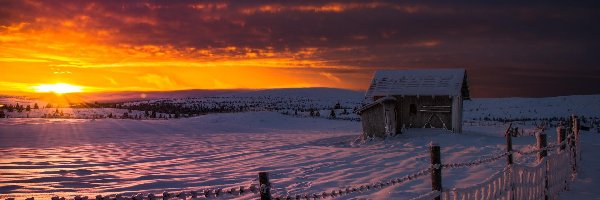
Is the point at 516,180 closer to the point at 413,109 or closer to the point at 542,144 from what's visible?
the point at 542,144

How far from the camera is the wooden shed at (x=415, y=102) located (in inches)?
1091

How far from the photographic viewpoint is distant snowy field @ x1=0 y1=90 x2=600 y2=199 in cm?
1356

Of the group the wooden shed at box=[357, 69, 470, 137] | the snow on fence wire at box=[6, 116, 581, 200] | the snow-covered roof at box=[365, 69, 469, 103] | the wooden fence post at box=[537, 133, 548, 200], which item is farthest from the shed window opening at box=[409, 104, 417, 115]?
the wooden fence post at box=[537, 133, 548, 200]

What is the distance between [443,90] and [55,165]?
65.8 ft

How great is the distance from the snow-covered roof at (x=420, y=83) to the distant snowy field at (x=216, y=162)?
7.76ft

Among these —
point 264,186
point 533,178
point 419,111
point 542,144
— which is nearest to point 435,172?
point 264,186

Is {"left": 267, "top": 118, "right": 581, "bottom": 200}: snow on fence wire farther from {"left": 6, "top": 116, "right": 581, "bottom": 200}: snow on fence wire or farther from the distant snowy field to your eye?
the distant snowy field

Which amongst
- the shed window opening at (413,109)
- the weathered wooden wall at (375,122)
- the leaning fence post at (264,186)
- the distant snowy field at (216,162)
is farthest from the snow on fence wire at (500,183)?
the shed window opening at (413,109)

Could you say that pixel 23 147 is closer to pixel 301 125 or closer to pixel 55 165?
pixel 55 165

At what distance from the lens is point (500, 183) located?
8477 millimetres

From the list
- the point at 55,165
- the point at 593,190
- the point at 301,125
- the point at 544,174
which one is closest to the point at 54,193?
the point at 55,165

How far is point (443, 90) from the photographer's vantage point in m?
28.6

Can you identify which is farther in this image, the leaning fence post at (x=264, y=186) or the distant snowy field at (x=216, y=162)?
the distant snowy field at (x=216, y=162)

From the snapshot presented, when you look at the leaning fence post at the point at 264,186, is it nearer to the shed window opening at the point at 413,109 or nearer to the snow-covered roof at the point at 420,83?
the snow-covered roof at the point at 420,83
